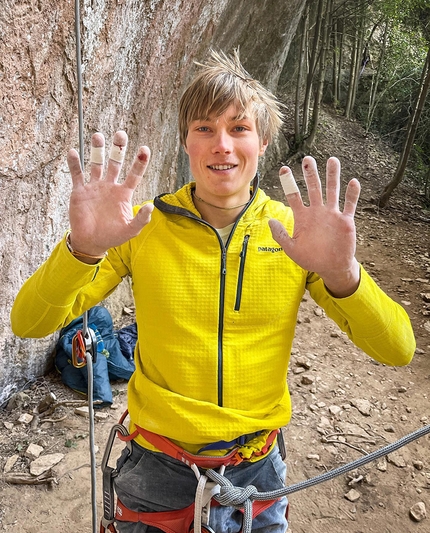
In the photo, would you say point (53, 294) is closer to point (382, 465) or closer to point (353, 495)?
point (353, 495)

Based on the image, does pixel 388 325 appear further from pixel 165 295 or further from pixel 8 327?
pixel 8 327

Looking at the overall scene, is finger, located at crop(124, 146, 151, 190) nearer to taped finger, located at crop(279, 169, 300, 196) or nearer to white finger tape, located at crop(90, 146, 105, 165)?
white finger tape, located at crop(90, 146, 105, 165)

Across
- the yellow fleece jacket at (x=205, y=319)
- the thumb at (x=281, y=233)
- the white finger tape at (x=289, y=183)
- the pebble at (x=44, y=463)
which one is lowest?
the pebble at (x=44, y=463)

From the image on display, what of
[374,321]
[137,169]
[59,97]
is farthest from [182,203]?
[59,97]

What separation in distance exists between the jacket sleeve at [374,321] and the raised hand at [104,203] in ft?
1.86

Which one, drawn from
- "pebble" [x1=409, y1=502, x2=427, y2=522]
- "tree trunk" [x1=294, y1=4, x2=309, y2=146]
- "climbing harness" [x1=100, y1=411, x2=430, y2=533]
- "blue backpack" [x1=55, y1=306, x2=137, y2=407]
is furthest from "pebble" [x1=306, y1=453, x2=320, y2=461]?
"tree trunk" [x1=294, y1=4, x2=309, y2=146]

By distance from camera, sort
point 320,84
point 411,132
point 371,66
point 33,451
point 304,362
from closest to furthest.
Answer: point 33,451
point 304,362
point 411,132
point 320,84
point 371,66

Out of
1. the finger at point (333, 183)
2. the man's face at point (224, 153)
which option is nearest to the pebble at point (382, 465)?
the man's face at point (224, 153)

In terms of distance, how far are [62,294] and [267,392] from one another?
0.66m

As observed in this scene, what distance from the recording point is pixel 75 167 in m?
1.20

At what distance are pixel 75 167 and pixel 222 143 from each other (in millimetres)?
427

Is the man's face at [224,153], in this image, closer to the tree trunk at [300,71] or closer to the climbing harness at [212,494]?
the climbing harness at [212,494]

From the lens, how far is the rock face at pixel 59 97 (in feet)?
9.14

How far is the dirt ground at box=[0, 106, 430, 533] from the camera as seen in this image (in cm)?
277
